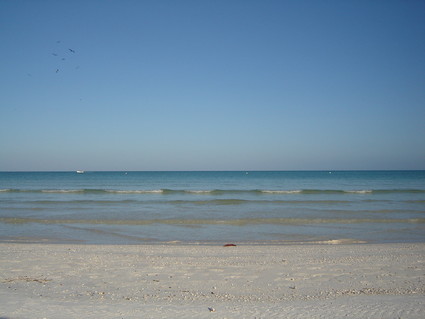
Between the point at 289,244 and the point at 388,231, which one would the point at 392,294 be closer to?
the point at 289,244

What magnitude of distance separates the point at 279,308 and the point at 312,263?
3.84 m

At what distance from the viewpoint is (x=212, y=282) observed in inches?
306

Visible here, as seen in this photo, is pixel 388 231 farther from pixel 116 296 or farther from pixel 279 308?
pixel 116 296

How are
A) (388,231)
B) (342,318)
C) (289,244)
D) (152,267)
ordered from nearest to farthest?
1. (342,318)
2. (152,267)
3. (289,244)
4. (388,231)

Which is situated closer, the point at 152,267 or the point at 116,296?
the point at 116,296

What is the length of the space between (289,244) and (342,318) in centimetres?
803

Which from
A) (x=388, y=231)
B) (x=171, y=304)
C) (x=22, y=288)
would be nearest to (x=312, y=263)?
(x=171, y=304)

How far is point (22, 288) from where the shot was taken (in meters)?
7.28

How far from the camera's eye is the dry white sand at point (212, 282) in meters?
5.84

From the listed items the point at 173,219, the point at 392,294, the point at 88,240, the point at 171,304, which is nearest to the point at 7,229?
the point at 88,240

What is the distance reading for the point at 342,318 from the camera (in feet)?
17.8

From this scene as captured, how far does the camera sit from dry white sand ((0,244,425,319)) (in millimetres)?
5844

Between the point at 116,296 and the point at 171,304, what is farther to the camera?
the point at 116,296

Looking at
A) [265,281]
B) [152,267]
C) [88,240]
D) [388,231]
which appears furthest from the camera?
[388,231]
